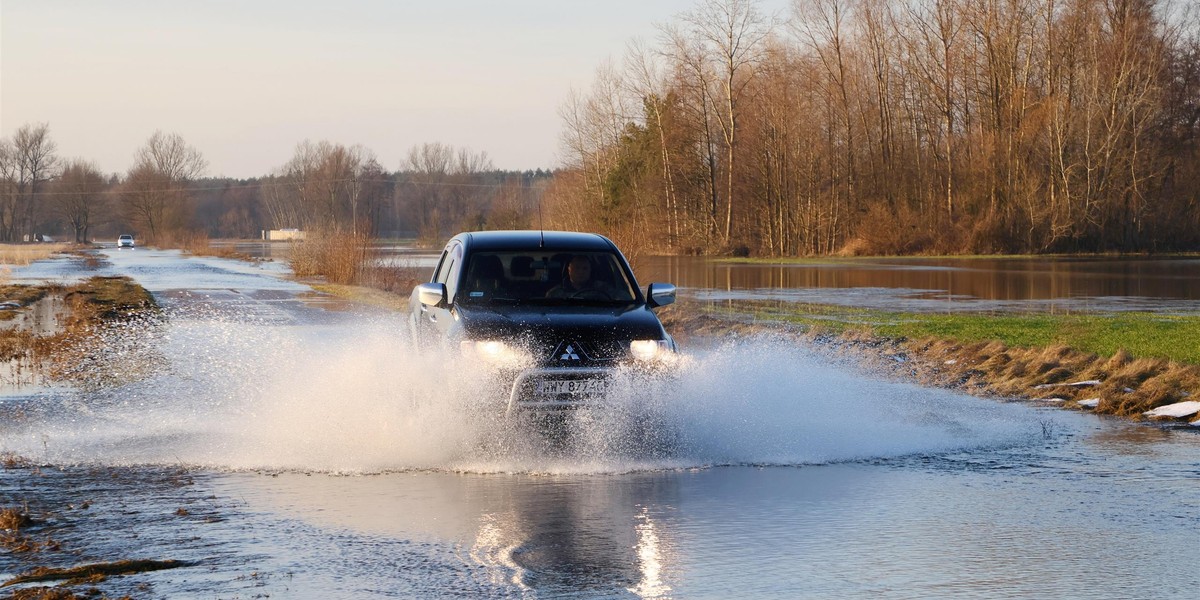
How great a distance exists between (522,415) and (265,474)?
6.24ft

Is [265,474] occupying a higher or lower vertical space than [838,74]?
lower

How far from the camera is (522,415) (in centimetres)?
920

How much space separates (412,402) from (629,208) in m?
70.6

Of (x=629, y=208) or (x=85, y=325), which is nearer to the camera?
(x=85, y=325)

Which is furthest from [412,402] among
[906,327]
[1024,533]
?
[906,327]

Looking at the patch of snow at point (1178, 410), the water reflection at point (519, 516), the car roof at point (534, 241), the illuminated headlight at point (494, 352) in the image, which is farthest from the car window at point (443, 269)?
the patch of snow at point (1178, 410)

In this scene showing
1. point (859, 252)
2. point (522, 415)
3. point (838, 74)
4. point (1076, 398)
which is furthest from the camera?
point (838, 74)

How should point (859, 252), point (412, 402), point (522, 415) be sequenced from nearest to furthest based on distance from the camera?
point (522, 415)
point (412, 402)
point (859, 252)

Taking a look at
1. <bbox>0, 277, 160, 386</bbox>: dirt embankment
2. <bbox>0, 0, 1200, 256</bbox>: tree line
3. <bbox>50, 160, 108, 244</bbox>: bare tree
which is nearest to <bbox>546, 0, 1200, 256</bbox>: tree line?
<bbox>0, 0, 1200, 256</bbox>: tree line

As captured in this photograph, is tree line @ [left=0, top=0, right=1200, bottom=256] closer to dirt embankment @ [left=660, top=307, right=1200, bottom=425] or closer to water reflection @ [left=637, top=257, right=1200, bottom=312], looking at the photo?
water reflection @ [left=637, top=257, right=1200, bottom=312]

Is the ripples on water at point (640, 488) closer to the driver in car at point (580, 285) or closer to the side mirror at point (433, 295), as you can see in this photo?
the side mirror at point (433, 295)

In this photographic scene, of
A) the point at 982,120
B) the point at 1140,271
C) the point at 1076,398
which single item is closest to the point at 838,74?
the point at 982,120

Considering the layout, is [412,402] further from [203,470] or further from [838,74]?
[838,74]

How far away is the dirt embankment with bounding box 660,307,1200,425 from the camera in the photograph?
12.7 metres
